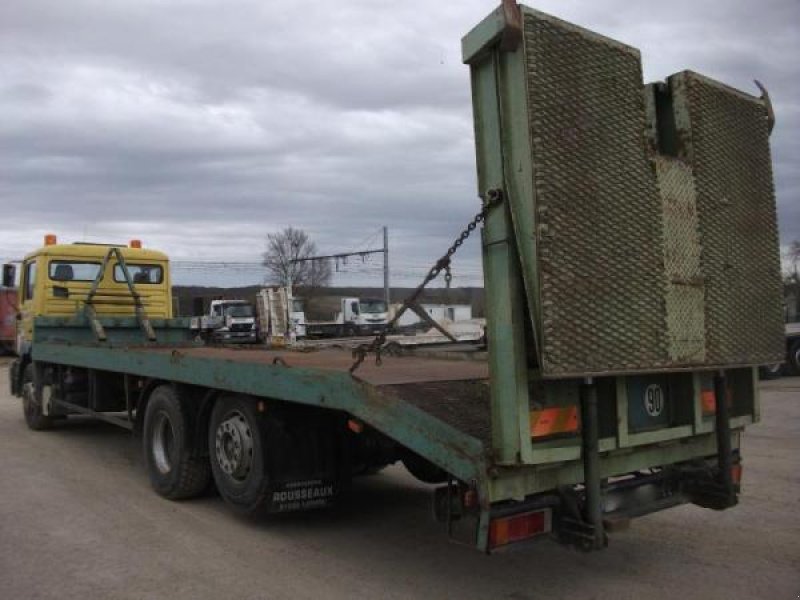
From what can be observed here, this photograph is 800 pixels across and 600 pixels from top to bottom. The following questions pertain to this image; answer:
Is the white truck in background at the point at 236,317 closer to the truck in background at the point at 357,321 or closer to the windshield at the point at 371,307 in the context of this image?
the truck in background at the point at 357,321

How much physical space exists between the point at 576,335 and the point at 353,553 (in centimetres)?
253

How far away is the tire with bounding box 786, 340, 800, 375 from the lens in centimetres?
1923

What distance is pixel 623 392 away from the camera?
4117mm

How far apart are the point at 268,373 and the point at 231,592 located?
1.38 meters

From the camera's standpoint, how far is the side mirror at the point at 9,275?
11391mm

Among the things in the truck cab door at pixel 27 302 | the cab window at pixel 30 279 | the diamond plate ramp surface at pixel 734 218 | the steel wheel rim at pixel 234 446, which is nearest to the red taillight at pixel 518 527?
the diamond plate ramp surface at pixel 734 218

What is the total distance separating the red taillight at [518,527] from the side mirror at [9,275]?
10168mm

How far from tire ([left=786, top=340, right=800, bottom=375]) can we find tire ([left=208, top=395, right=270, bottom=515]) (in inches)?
695

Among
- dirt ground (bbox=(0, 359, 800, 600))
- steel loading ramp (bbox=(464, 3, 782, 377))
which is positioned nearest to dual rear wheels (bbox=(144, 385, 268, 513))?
dirt ground (bbox=(0, 359, 800, 600))

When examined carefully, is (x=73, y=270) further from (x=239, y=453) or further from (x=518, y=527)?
(x=518, y=527)

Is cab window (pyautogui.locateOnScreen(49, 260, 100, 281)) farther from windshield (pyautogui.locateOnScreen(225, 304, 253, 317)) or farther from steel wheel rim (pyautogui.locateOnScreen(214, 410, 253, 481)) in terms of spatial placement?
windshield (pyautogui.locateOnScreen(225, 304, 253, 317))

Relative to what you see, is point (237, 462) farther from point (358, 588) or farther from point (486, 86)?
point (486, 86)

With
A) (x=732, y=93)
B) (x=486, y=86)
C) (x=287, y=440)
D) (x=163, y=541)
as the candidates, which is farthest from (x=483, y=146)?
(x=163, y=541)

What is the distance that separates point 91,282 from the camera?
11156mm
